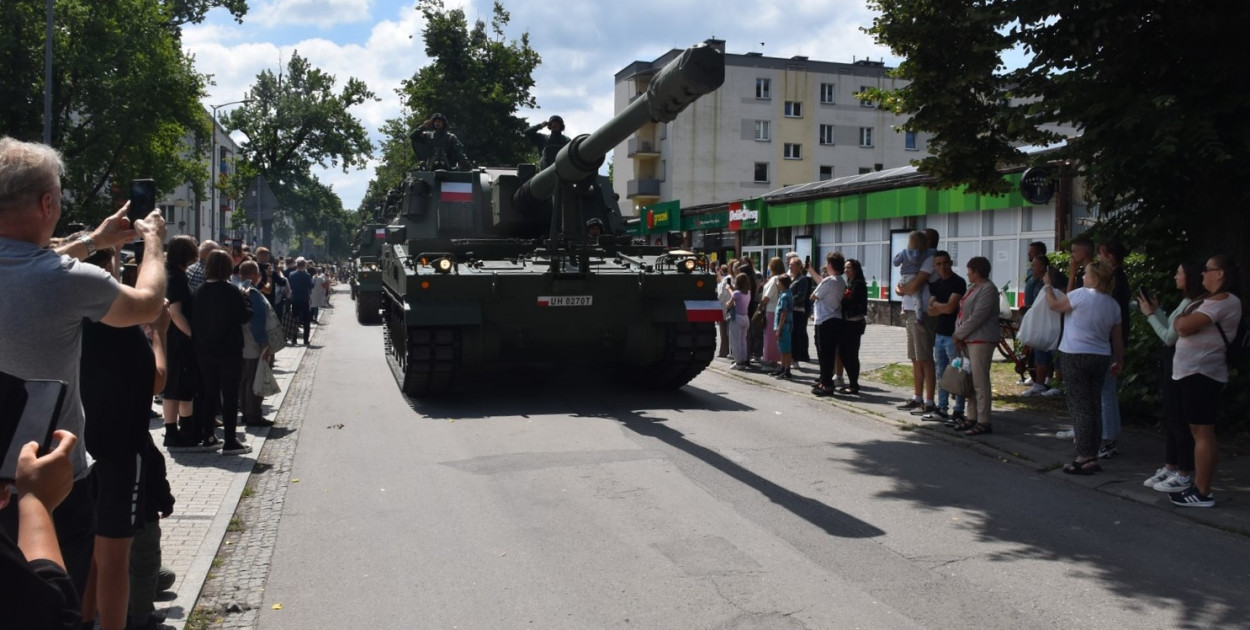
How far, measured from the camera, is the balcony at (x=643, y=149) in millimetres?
59812

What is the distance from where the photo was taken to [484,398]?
12352 millimetres

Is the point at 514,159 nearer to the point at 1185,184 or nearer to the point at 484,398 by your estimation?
the point at 484,398

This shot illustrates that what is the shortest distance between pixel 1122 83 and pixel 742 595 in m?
A: 6.15

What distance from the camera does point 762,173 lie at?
5975 centimetres

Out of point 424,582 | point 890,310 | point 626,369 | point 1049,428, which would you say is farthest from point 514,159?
point 424,582

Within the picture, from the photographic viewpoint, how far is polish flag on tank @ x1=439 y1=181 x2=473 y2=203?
14.2 meters

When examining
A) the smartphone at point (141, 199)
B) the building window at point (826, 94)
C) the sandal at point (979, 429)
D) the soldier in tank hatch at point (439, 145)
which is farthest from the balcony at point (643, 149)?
the smartphone at point (141, 199)

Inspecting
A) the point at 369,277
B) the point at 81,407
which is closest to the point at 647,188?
the point at 369,277

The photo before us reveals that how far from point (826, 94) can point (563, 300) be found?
51633mm

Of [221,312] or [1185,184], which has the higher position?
[1185,184]

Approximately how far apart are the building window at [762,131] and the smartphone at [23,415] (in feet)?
191

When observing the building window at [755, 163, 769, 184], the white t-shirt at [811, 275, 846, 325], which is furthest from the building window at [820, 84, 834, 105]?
the white t-shirt at [811, 275, 846, 325]

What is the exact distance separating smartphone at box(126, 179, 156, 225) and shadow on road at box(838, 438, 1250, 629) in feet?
14.5

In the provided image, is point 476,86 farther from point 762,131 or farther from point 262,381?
point 262,381
